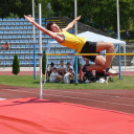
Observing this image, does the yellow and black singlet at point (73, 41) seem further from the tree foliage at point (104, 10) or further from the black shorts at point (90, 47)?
the tree foliage at point (104, 10)

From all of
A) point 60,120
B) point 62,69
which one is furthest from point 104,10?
point 60,120

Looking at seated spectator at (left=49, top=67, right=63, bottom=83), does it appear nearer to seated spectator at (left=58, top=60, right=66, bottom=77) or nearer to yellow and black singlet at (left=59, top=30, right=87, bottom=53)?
seated spectator at (left=58, top=60, right=66, bottom=77)

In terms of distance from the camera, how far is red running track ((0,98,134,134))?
4098 millimetres

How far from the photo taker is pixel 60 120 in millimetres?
4652

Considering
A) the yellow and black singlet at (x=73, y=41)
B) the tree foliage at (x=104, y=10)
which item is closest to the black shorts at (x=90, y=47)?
the yellow and black singlet at (x=73, y=41)

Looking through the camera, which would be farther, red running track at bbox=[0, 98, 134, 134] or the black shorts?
the black shorts

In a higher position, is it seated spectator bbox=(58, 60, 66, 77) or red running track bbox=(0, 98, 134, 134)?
seated spectator bbox=(58, 60, 66, 77)

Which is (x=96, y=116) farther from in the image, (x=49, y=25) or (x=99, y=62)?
(x=49, y=25)

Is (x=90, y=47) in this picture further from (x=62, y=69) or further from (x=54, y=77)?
(x=54, y=77)

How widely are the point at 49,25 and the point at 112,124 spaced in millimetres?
2751

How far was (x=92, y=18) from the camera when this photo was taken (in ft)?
89.4

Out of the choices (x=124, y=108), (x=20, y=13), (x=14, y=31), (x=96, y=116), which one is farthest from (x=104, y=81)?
Answer: (x=20, y=13)

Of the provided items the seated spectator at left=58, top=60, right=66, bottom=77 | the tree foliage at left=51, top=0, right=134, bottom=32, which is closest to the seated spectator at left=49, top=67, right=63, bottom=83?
the seated spectator at left=58, top=60, right=66, bottom=77

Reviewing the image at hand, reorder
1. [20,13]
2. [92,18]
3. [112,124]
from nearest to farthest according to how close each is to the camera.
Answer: [112,124], [92,18], [20,13]
